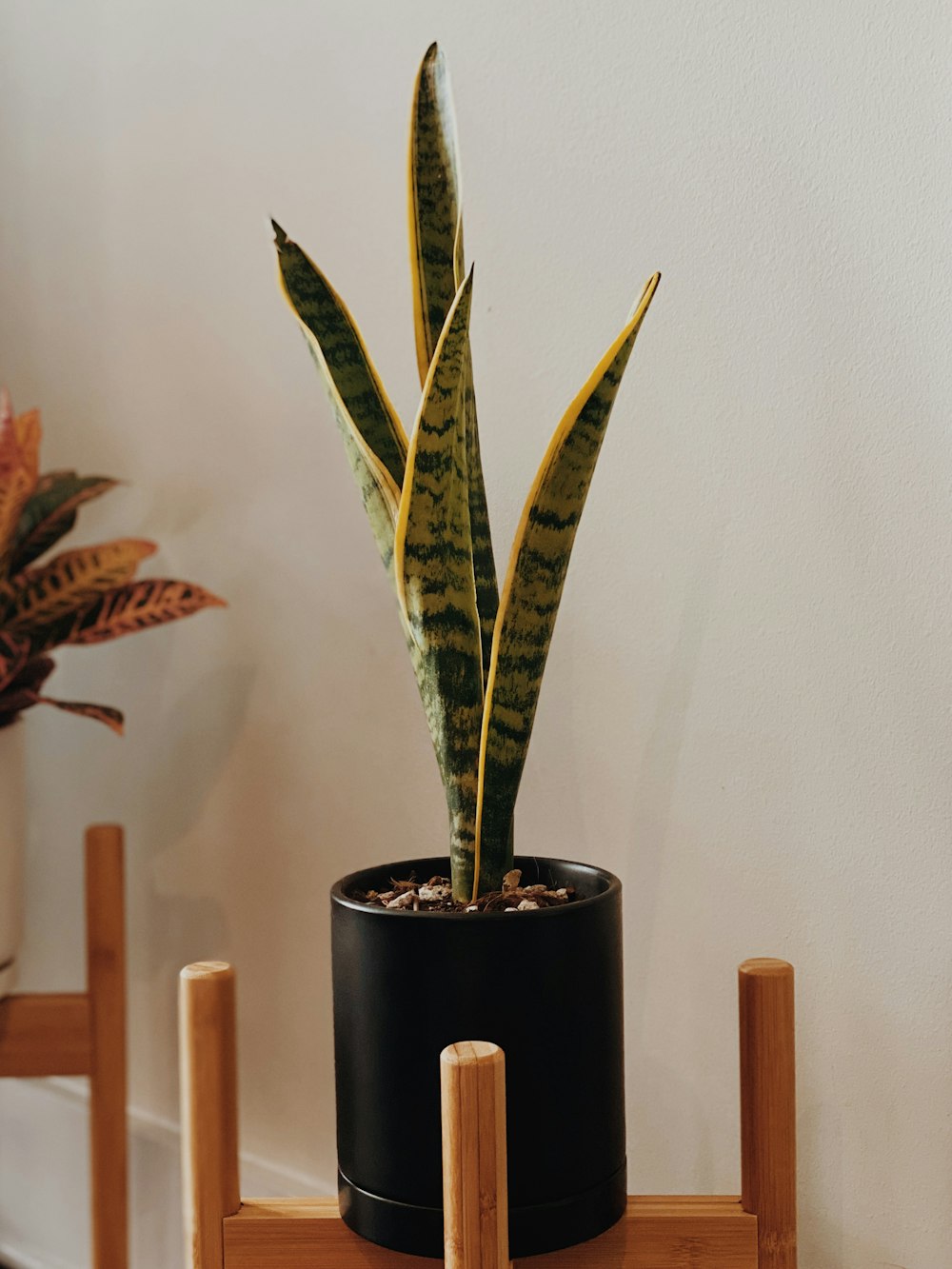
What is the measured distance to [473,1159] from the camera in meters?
0.47

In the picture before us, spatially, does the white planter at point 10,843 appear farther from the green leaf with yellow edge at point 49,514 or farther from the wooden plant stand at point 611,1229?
the wooden plant stand at point 611,1229

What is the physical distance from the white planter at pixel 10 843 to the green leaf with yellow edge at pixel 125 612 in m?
0.09

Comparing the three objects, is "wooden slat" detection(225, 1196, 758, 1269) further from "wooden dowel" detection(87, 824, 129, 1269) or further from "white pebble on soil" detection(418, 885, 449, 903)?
"wooden dowel" detection(87, 824, 129, 1269)

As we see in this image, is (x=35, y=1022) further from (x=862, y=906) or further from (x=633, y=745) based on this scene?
(x=862, y=906)

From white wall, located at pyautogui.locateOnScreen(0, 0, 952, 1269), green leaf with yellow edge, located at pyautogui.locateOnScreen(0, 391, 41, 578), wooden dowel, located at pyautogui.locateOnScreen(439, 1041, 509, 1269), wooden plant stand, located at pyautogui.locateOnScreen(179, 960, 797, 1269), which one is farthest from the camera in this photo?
green leaf with yellow edge, located at pyautogui.locateOnScreen(0, 391, 41, 578)

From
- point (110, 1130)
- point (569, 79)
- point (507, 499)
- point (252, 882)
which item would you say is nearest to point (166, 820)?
point (252, 882)

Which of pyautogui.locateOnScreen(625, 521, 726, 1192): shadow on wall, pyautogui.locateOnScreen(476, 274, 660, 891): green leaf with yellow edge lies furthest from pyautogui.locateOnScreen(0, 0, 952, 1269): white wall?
pyautogui.locateOnScreen(476, 274, 660, 891): green leaf with yellow edge

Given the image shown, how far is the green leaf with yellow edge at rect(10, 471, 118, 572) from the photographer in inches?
39.6

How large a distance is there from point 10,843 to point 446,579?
24.1 inches

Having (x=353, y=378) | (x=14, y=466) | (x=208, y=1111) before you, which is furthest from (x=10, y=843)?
(x=353, y=378)

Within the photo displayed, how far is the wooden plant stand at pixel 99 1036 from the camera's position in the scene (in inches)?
40.7

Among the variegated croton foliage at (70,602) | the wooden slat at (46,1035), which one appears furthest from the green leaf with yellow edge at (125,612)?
the wooden slat at (46,1035)

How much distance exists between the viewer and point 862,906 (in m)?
0.70

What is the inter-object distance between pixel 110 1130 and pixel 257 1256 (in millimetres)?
536
